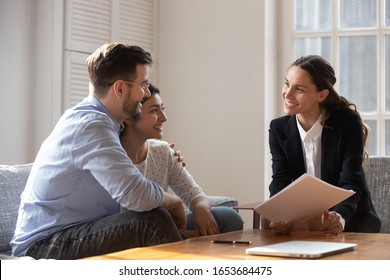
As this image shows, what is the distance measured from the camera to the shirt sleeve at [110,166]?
8.15 ft

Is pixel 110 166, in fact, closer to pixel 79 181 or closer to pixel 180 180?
pixel 79 181

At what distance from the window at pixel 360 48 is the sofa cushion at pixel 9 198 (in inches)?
89.4

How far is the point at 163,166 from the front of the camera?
3.19m

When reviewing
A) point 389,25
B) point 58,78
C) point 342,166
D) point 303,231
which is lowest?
point 303,231

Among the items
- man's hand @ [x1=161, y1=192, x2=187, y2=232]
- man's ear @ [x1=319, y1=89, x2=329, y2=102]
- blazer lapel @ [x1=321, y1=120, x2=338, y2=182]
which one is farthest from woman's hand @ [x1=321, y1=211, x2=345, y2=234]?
man's ear @ [x1=319, y1=89, x2=329, y2=102]

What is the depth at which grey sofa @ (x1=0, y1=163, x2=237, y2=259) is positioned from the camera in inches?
112

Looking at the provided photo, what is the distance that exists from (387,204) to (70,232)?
1892 mm

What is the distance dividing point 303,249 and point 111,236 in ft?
2.16

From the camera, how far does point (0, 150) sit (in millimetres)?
3926

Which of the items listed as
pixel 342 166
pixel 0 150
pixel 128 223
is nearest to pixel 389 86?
pixel 342 166

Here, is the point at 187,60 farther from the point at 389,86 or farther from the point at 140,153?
the point at 140,153

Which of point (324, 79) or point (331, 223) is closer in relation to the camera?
point (331, 223)

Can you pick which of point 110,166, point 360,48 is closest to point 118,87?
point 110,166
